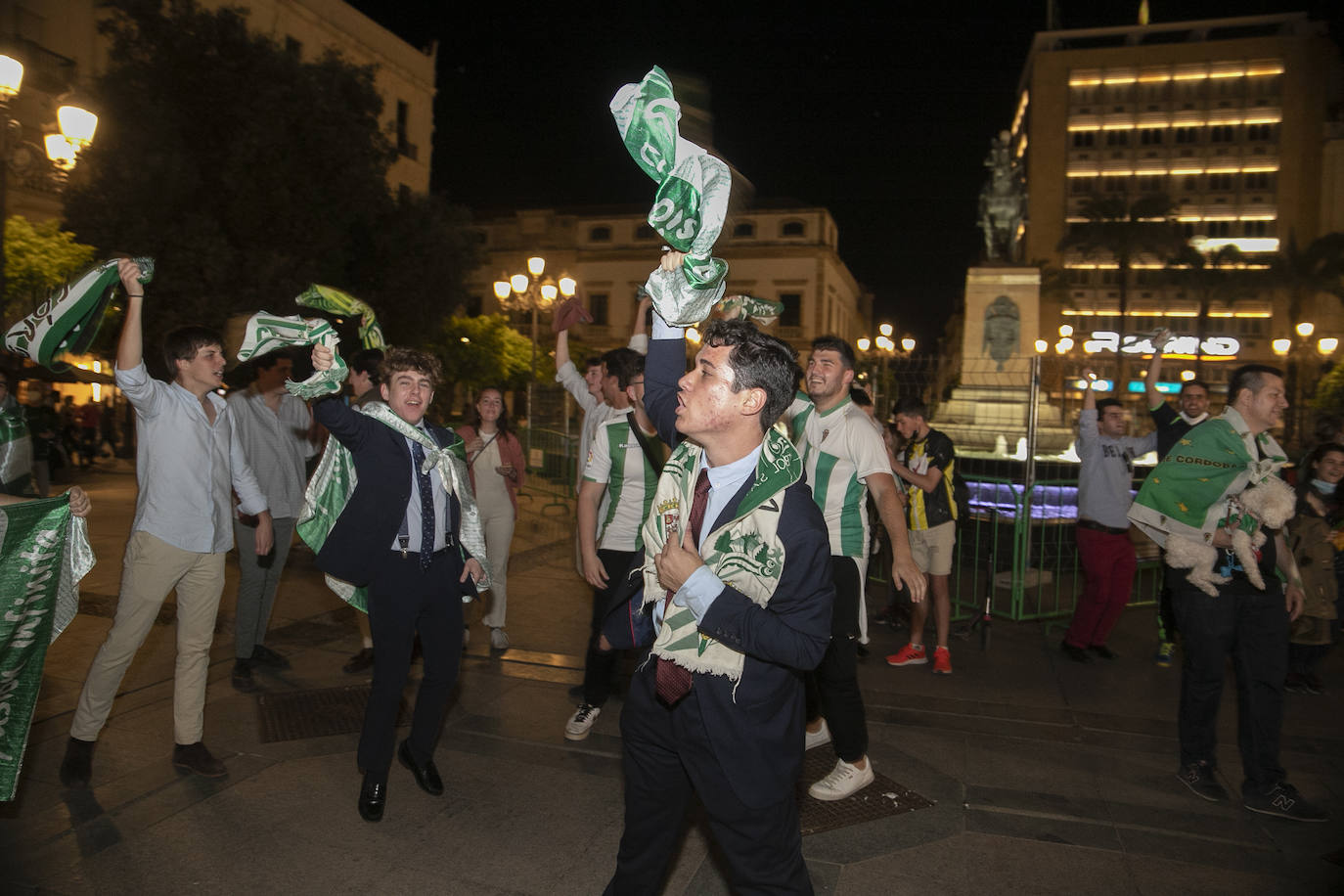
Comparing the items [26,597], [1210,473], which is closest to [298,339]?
[26,597]

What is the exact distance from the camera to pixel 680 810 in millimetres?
2578

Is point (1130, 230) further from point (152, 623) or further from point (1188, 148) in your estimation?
point (152, 623)

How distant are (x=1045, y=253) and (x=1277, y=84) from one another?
17886 mm

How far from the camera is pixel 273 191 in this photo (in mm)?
18094

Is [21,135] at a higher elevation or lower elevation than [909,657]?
higher

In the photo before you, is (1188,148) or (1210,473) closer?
(1210,473)

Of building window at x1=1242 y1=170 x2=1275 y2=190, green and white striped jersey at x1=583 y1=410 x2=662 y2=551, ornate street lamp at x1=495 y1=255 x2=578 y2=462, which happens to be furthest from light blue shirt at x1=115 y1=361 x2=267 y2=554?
building window at x1=1242 y1=170 x2=1275 y2=190

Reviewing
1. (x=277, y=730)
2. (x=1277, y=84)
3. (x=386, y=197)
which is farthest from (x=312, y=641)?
(x=1277, y=84)

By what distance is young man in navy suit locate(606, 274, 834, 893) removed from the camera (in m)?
2.34

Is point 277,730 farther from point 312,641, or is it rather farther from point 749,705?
point 749,705

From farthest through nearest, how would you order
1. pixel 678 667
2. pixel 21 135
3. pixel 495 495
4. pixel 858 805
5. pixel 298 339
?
1. pixel 21 135
2. pixel 495 495
3. pixel 858 805
4. pixel 298 339
5. pixel 678 667

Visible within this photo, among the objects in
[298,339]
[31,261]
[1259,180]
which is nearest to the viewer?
[298,339]

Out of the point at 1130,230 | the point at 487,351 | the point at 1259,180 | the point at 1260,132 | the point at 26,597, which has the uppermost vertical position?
the point at 1260,132

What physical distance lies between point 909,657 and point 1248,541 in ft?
9.13
